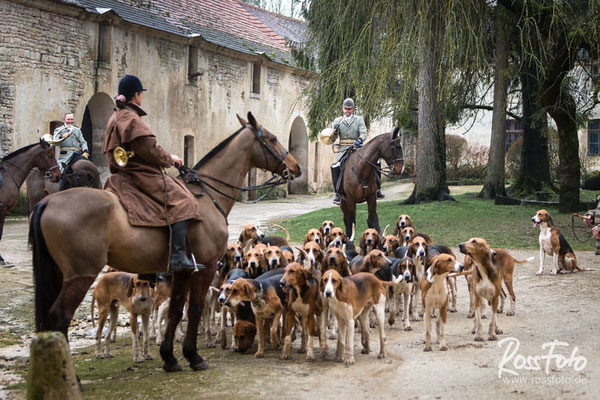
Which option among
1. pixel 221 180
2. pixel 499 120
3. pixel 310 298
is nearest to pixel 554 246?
pixel 310 298

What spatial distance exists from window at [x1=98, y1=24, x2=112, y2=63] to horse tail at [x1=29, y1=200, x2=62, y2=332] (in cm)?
1914

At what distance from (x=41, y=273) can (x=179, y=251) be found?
3.72 ft

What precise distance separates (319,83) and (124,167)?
25.2ft

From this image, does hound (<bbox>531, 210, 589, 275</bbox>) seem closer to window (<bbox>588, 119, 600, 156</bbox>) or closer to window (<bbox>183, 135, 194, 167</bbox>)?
window (<bbox>183, 135, 194, 167</bbox>)

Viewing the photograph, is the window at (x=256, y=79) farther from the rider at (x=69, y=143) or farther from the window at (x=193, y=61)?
the rider at (x=69, y=143)

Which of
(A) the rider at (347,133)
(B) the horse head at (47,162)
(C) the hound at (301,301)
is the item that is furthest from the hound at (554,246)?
→ (B) the horse head at (47,162)

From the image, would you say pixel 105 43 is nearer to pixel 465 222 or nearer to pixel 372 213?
pixel 465 222

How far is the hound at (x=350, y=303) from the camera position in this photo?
268 inches

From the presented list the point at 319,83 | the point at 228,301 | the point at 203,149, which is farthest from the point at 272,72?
the point at 228,301

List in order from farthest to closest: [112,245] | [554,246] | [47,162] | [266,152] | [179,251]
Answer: [47,162]
[554,246]
[266,152]
[179,251]
[112,245]

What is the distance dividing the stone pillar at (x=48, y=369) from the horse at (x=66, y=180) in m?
11.4

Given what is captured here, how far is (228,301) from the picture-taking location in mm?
7004

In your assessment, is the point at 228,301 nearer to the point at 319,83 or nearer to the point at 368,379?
the point at 368,379

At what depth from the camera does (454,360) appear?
6.66 meters
